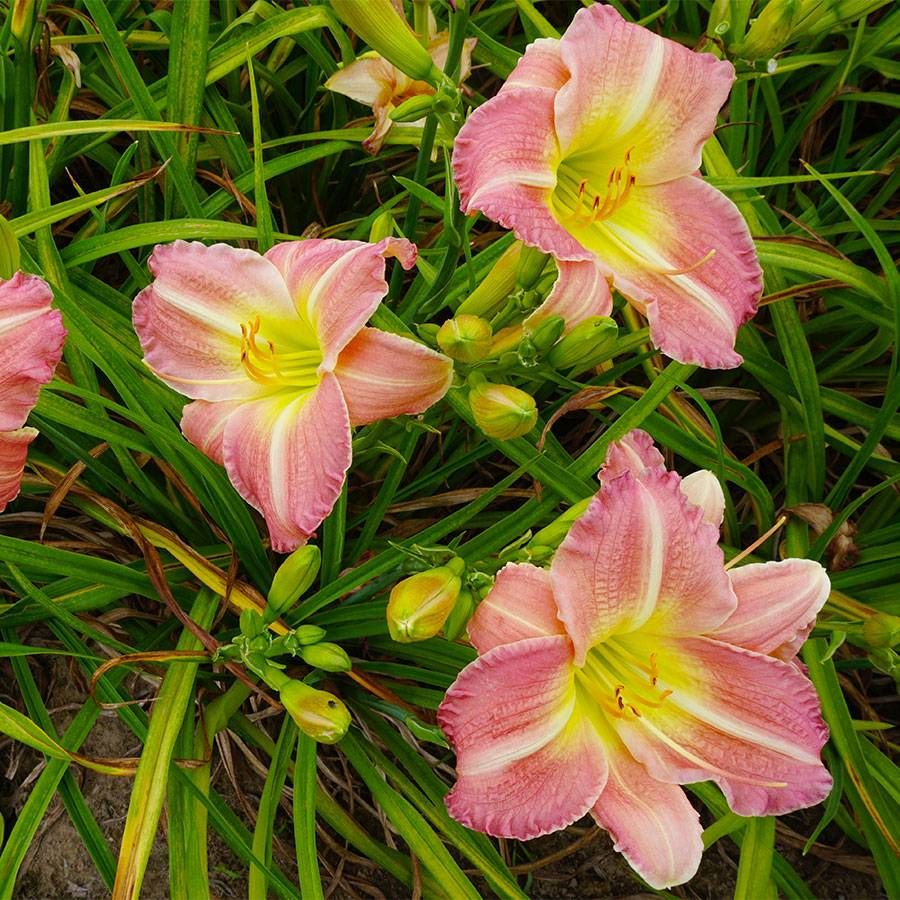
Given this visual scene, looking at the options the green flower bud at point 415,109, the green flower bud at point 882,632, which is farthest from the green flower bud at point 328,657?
the green flower bud at point 882,632

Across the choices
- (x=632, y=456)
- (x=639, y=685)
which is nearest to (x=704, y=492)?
(x=632, y=456)

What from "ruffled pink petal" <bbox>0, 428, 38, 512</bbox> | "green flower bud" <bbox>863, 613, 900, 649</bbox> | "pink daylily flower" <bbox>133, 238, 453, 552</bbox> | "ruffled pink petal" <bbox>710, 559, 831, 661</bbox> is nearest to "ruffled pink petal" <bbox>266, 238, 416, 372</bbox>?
"pink daylily flower" <bbox>133, 238, 453, 552</bbox>

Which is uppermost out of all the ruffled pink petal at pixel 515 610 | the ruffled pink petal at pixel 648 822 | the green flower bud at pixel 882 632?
the ruffled pink petal at pixel 515 610

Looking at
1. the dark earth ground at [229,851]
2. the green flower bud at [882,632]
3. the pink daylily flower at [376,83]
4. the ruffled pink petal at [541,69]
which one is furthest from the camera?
the dark earth ground at [229,851]

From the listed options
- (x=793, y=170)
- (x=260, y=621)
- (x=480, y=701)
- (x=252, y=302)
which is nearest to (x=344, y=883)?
(x=260, y=621)

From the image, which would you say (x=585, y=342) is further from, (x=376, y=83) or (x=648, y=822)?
(x=376, y=83)

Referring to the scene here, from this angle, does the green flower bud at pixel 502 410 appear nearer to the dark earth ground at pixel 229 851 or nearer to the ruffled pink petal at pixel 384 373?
the ruffled pink petal at pixel 384 373
